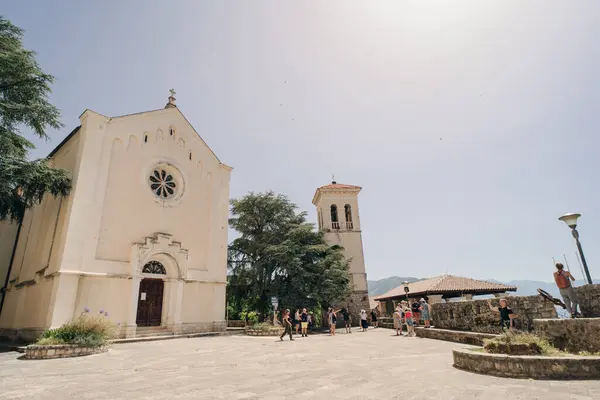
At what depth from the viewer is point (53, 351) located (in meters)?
9.38

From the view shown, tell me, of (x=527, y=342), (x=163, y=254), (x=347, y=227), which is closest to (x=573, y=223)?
(x=527, y=342)

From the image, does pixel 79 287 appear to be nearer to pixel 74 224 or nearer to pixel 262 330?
pixel 74 224

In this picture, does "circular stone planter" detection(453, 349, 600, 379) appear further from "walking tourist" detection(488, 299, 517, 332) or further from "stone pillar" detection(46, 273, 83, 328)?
"stone pillar" detection(46, 273, 83, 328)

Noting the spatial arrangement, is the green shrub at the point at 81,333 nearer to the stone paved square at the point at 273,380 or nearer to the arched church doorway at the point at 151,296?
the stone paved square at the point at 273,380

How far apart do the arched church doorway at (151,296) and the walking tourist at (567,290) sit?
16.8 meters

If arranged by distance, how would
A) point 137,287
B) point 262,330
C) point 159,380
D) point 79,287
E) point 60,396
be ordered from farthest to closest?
point 262,330, point 137,287, point 79,287, point 159,380, point 60,396

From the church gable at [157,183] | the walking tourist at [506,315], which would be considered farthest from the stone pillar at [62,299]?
the walking tourist at [506,315]

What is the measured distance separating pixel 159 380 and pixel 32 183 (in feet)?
43.4

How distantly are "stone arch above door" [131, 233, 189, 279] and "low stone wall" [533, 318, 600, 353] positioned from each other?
15710 mm

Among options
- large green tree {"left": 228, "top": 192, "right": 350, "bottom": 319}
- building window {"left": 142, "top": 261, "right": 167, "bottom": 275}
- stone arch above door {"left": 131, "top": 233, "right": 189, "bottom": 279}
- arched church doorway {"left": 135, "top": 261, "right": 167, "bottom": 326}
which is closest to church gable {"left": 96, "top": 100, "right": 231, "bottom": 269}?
stone arch above door {"left": 131, "top": 233, "right": 189, "bottom": 279}

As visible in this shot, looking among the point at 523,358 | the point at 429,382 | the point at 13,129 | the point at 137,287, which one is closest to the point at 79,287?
the point at 137,287

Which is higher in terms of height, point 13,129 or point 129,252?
point 13,129

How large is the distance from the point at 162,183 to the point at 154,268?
5.02 meters

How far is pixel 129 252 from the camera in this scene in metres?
15.6
